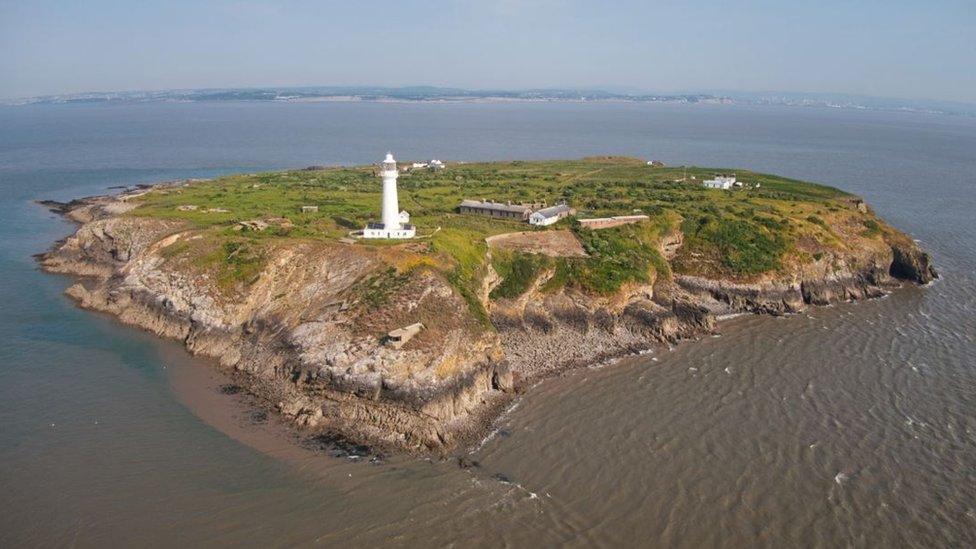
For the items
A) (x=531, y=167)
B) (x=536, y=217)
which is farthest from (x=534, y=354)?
(x=531, y=167)

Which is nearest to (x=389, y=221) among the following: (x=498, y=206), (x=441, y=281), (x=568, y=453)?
(x=441, y=281)

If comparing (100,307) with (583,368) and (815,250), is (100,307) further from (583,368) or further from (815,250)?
(815,250)

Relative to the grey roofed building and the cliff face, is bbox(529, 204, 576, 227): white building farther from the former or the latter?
the cliff face

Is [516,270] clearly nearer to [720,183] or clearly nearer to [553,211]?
[553,211]

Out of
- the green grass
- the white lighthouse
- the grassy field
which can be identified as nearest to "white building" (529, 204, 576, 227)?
the grassy field

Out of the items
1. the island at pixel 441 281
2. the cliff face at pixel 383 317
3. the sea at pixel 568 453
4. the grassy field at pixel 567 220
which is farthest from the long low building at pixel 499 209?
the sea at pixel 568 453

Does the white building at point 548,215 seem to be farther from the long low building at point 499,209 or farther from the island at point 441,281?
the long low building at point 499,209
